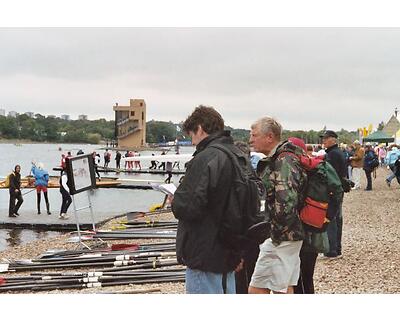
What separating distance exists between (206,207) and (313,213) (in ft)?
3.87

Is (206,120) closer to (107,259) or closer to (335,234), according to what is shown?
(335,234)

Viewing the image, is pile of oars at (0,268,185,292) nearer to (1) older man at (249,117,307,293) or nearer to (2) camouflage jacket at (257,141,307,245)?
(1) older man at (249,117,307,293)

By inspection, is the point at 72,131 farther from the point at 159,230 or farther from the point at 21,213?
the point at 159,230

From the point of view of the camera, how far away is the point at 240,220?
369 cm

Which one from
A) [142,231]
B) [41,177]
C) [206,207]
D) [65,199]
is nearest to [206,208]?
[206,207]

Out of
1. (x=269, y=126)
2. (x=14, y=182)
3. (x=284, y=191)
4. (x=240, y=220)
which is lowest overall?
(x=14, y=182)

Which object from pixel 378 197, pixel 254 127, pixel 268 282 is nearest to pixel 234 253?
pixel 268 282

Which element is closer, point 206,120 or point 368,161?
point 206,120

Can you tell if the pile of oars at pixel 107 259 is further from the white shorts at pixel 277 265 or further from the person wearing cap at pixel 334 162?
the white shorts at pixel 277 265

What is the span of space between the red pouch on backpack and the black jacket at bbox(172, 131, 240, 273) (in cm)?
92

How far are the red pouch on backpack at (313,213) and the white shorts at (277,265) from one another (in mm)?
174

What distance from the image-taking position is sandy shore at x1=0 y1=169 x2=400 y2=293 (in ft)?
23.2

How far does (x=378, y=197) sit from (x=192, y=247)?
16.9 metres

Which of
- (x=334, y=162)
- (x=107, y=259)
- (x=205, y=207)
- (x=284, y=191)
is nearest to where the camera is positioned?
(x=205, y=207)
